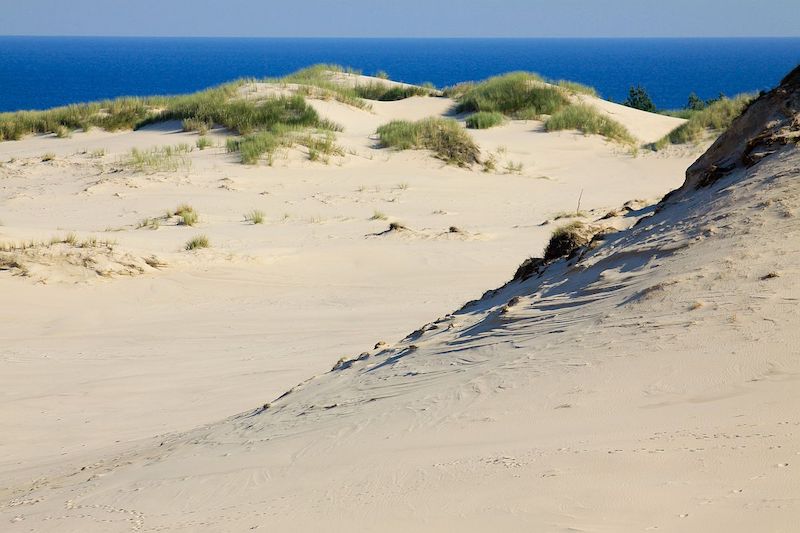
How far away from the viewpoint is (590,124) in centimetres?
2092

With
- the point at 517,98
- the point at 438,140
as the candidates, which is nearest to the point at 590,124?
the point at 517,98

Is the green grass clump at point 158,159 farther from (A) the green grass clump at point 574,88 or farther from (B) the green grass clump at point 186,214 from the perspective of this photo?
(A) the green grass clump at point 574,88

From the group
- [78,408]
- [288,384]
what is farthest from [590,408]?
[78,408]

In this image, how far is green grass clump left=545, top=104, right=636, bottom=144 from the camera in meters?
20.8

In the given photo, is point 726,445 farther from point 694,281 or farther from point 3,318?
point 3,318

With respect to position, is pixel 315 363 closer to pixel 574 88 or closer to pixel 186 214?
pixel 186 214

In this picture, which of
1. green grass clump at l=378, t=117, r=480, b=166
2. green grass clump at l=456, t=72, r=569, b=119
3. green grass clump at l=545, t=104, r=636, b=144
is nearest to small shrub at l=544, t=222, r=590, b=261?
green grass clump at l=378, t=117, r=480, b=166

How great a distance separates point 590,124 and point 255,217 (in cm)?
1036

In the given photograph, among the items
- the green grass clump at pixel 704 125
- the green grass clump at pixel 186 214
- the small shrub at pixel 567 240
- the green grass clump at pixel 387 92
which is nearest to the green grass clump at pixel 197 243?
the green grass clump at pixel 186 214

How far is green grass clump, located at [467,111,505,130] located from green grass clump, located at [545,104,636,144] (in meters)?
1.13

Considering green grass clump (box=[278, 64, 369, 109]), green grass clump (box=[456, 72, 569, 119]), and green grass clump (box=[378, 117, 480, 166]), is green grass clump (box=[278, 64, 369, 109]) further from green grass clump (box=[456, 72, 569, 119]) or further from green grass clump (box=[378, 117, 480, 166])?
green grass clump (box=[378, 117, 480, 166])

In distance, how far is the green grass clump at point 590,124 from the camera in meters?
20.8

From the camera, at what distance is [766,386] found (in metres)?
3.20

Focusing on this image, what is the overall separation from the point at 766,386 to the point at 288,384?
12.5 feet
